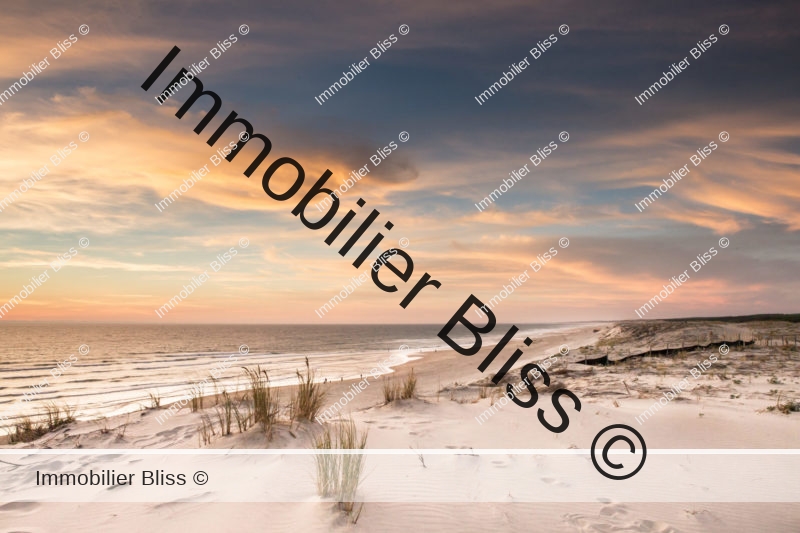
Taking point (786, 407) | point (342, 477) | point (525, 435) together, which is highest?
point (786, 407)

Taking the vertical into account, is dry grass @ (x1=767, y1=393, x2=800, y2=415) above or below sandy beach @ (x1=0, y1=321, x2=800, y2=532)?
above

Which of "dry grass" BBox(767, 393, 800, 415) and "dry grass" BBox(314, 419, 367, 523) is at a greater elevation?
"dry grass" BBox(767, 393, 800, 415)

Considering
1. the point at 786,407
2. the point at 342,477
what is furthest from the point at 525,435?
the point at 786,407

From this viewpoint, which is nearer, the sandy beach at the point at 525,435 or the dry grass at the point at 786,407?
the sandy beach at the point at 525,435

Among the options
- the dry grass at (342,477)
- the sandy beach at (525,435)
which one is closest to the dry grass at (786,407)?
the sandy beach at (525,435)

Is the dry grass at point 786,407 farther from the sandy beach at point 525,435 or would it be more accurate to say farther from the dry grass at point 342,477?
the dry grass at point 342,477

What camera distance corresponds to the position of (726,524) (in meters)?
3.80

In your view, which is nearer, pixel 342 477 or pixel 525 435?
pixel 342 477

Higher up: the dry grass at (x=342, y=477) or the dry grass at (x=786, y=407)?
the dry grass at (x=786, y=407)

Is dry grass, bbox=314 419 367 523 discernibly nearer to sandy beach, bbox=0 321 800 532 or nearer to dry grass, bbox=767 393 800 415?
sandy beach, bbox=0 321 800 532

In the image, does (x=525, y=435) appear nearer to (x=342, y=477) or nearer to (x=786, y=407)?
(x=342, y=477)

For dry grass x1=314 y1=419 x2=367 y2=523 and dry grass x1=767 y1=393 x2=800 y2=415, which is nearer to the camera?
dry grass x1=314 y1=419 x2=367 y2=523

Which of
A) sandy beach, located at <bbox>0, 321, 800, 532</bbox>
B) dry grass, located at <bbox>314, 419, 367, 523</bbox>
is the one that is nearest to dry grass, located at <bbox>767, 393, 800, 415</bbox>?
sandy beach, located at <bbox>0, 321, 800, 532</bbox>

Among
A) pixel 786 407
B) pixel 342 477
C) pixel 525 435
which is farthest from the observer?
pixel 786 407
